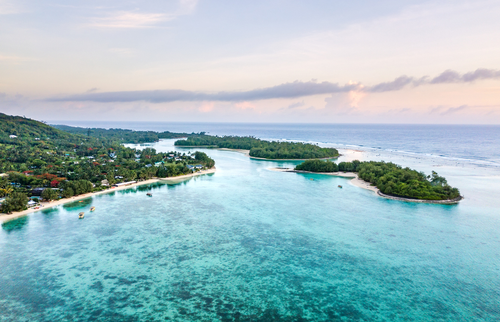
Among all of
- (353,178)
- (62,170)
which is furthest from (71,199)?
(353,178)

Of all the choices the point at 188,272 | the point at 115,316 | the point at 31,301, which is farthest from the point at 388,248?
the point at 31,301

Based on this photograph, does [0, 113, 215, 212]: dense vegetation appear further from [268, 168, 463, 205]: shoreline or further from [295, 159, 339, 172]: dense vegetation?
[268, 168, 463, 205]: shoreline

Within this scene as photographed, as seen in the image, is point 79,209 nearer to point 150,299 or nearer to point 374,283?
point 150,299

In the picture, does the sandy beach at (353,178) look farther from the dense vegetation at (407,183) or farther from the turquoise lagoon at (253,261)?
the turquoise lagoon at (253,261)

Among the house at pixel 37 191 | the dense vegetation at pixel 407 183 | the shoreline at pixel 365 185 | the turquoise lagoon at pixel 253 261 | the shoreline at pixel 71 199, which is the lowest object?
the turquoise lagoon at pixel 253 261

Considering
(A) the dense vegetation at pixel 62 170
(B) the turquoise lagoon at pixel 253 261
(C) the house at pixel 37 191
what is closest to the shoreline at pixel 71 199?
(A) the dense vegetation at pixel 62 170

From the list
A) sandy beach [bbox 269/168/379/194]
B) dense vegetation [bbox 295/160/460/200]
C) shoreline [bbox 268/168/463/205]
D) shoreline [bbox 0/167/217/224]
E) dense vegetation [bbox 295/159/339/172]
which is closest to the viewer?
shoreline [bbox 0/167/217/224]

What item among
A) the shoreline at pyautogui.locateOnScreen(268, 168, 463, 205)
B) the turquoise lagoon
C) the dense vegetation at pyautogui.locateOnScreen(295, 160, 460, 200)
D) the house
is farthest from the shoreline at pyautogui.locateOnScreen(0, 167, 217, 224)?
the dense vegetation at pyautogui.locateOnScreen(295, 160, 460, 200)

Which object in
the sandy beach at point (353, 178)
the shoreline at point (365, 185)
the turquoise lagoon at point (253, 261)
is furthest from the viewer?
the sandy beach at point (353, 178)
